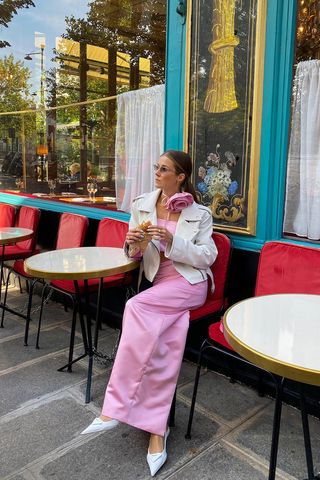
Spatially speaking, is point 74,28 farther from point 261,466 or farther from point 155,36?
point 261,466

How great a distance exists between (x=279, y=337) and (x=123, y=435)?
3.89 feet

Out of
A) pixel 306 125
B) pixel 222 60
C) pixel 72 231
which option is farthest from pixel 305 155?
pixel 72 231

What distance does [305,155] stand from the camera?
8.21 ft

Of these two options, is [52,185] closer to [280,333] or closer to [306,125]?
[306,125]

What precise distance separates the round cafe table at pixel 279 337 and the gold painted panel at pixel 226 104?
1.01m

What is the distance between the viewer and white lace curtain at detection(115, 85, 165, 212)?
342 cm

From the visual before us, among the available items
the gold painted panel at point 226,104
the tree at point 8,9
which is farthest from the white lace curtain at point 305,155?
the tree at point 8,9

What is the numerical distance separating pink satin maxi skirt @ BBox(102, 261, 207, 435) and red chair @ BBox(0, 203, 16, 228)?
282 cm

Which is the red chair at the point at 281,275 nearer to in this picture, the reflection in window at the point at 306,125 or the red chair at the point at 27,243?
the reflection in window at the point at 306,125

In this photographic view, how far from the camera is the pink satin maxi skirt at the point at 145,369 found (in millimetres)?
2020

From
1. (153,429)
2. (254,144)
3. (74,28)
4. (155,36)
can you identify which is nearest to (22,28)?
(74,28)

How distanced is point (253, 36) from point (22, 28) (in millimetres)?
3863

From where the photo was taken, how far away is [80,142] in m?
4.66

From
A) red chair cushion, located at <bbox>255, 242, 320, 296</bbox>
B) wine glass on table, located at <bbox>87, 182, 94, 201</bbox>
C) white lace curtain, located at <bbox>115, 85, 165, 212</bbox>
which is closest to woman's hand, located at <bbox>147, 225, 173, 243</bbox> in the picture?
red chair cushion, located at <bbox>255, 242, 320, 296</bbox>
